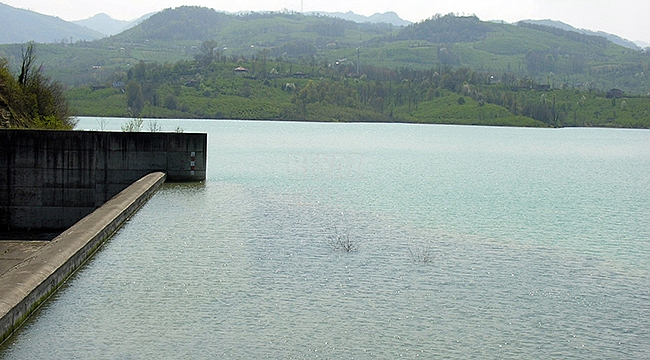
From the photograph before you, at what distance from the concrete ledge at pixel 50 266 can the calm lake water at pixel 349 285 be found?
Answer: 221 mm

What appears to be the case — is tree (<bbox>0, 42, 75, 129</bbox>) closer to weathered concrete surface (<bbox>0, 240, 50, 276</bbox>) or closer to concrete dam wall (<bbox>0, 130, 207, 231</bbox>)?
concrete dam wall (<bbox>0, 130, 207, 231</bbox>)

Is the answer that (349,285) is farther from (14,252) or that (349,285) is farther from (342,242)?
(14,252)

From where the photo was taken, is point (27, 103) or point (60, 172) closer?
point (60, 172)

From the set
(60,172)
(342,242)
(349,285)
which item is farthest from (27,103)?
(349,285)

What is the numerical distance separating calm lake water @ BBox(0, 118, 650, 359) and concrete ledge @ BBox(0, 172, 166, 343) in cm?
22

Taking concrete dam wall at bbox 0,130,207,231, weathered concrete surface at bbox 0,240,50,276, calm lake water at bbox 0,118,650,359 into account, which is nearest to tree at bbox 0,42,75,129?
concrete dam wall at bbox 0,130,207,231

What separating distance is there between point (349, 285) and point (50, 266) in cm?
505

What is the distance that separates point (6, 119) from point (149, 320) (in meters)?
18.7

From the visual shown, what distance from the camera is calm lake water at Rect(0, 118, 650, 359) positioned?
1095 cm

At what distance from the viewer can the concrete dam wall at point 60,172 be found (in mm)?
24203

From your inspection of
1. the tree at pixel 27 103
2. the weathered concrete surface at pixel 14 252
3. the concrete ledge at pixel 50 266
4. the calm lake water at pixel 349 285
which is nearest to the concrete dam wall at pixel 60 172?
the calm lake water at pixel 349 285

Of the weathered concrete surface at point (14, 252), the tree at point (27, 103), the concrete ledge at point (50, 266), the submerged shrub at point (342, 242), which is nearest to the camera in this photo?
the concrete ledge at point (50, 266)

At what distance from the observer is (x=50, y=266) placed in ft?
40.7

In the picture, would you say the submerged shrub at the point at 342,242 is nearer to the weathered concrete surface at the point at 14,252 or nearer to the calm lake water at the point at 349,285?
the calm lake water at the point at 349,285
